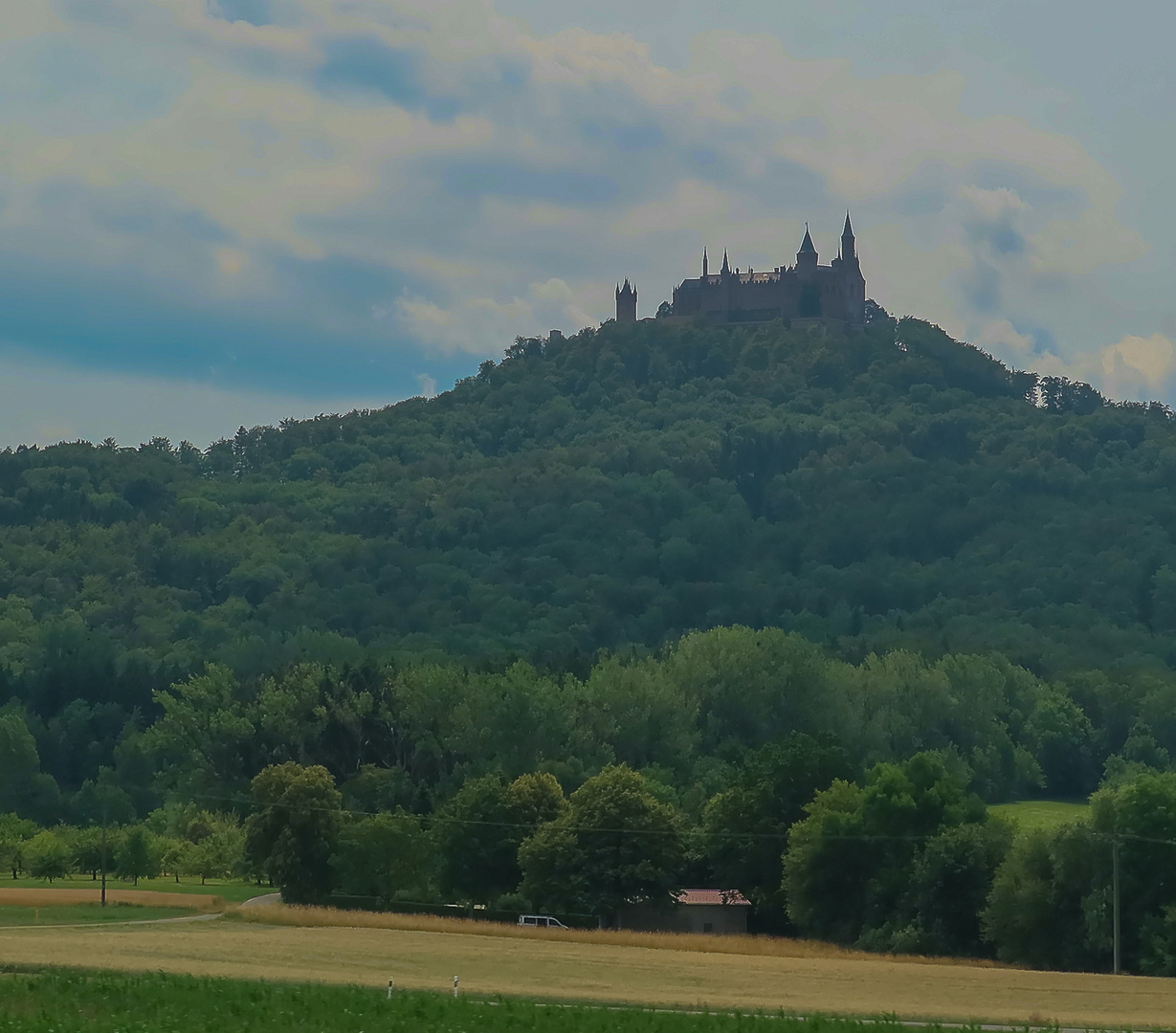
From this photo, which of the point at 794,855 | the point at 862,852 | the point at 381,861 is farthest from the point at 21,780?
the point at 862,852

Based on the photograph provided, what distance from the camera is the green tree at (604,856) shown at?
74.3 m

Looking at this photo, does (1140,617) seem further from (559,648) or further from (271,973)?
(271,973)

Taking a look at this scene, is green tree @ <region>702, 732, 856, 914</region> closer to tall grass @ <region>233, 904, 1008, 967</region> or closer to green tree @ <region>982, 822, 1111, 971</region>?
tall grass @ <region>233, 904, 1008, 967</region>

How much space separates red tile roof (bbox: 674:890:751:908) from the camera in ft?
251

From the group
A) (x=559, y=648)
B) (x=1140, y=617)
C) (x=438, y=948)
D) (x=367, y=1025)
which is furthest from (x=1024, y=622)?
(x=367, y=1025)

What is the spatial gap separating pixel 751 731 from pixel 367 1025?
84.0 metres

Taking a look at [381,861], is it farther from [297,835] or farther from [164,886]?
[164,886]

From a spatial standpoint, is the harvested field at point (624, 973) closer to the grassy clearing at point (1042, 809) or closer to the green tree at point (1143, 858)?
the green tree at point (1143, 858)

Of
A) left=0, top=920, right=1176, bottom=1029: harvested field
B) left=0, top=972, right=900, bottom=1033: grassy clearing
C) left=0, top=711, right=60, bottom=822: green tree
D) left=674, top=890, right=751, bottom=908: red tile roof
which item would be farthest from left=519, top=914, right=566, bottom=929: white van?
left=0, top=711, right=60, bottom=822: green tree

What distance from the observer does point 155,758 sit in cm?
13688

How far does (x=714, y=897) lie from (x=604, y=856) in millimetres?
5539

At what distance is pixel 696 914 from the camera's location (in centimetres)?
7638

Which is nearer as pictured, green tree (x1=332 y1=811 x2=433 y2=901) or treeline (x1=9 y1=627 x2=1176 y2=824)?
green tree (x1=332 y1=811 x2=433 y2=901)

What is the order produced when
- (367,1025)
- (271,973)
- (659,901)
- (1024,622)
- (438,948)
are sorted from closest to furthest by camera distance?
1. (367,1025)
2. (271,973)
3. (438,948)
4. (659,901)
5. (1024,622)
